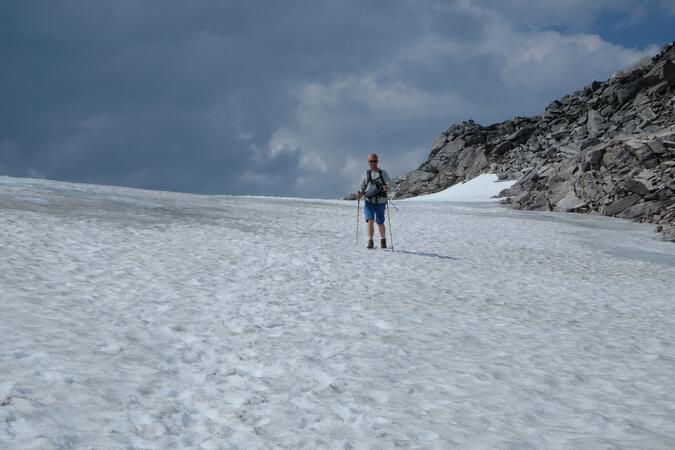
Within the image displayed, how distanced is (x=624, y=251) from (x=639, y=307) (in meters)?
10.7

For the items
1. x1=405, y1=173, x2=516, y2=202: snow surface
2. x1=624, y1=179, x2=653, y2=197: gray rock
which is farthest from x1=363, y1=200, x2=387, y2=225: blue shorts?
x1=405, y1=173, x2=516, y2=202: snow surface

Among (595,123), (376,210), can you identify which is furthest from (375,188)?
(595,123)

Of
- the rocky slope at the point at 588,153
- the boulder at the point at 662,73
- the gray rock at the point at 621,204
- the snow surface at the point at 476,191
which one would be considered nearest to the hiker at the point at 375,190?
the rocky slope at the point at 588,153

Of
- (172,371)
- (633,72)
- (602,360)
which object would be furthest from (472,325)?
(633,72)

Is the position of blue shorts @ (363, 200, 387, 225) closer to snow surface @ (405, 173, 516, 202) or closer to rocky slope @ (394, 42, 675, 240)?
rocky slope @ (394, 42, 675, 240)

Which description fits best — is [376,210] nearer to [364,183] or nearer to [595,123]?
[364,183]

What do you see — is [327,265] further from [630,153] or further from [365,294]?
[630,153]

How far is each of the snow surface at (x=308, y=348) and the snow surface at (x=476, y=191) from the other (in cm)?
4562

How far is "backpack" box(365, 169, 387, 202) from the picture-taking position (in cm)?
1703

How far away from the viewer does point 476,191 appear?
65688 mm

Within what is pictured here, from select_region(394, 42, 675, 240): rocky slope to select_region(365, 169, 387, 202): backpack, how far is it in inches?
622

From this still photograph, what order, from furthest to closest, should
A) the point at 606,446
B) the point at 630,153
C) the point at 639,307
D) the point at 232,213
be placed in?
the point at 630,153 < the point at 232,213 < the point at 639,307 < the point at 606,446

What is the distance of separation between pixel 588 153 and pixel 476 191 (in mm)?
25924

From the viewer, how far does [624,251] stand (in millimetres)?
21234
